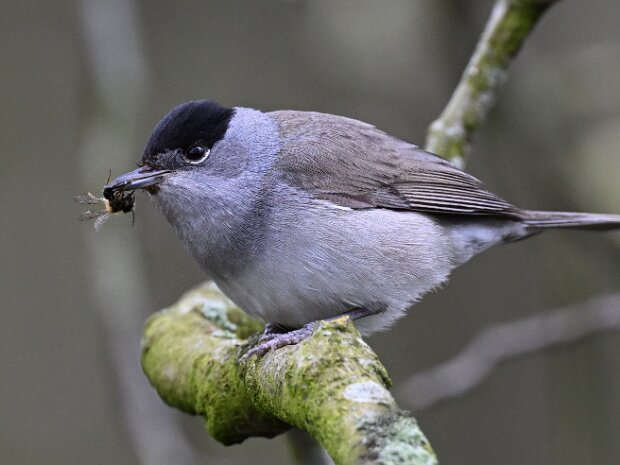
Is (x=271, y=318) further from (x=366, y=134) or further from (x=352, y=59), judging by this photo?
(x=352, y=59)

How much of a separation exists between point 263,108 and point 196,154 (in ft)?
15.5

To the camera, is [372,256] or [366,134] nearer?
[372,256]

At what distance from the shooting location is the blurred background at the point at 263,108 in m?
6.17

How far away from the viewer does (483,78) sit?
206 inches

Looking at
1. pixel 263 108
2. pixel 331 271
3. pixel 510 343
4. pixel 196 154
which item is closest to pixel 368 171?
pixel 331 271

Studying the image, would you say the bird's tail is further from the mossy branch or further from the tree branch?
the mossy branch

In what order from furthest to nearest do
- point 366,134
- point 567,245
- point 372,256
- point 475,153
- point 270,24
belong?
Result: point 270,24, point 475,153, point 567,245, point 366,134, point 372,256

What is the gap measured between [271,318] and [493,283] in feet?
19.2

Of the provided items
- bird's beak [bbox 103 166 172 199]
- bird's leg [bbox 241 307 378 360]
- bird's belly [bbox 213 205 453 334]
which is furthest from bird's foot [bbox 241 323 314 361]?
bird's beak [bbox 103 166 172 199]

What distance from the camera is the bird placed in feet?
13.8

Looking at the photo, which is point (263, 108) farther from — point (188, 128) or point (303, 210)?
point (303, 210)

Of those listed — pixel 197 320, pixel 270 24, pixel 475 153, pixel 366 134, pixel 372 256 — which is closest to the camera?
pixel 372 256

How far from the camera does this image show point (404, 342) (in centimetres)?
962

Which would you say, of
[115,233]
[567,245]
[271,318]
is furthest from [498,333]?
[115,233]
